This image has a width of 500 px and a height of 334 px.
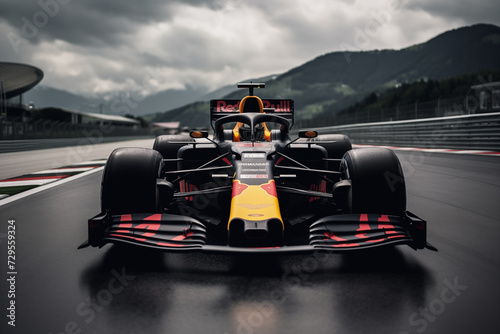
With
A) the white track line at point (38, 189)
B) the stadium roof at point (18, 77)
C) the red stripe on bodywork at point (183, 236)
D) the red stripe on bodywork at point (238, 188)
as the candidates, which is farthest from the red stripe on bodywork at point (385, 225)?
the stadium roof at point (18, 77)

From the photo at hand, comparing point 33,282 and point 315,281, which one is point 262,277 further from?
point 33,282

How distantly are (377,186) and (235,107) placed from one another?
5744 mm

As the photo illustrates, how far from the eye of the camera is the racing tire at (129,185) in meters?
3.40

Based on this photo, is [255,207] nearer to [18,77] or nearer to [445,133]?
[445,133]

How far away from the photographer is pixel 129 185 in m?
3.44

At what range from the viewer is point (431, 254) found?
325 cm

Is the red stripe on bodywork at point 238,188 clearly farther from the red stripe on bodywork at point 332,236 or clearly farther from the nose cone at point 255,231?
the red stripe on bodywork at point 332,236

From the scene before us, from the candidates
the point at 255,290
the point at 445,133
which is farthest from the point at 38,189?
the point at 445,133

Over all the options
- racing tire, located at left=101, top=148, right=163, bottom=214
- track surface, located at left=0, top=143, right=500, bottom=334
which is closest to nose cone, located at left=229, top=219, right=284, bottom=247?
track surface, located at left=0, top=143, right=500, bottom=334

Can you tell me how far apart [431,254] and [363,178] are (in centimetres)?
77

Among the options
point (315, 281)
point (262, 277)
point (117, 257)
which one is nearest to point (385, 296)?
point (315, 281)

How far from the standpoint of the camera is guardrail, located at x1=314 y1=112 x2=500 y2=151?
12.6 metres

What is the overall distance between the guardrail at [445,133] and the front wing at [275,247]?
10878 mm

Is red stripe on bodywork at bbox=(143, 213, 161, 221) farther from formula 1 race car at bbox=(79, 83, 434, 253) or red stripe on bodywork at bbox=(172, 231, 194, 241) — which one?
red stripe on bodywork at bbox=(172, 231, 194, 241)
